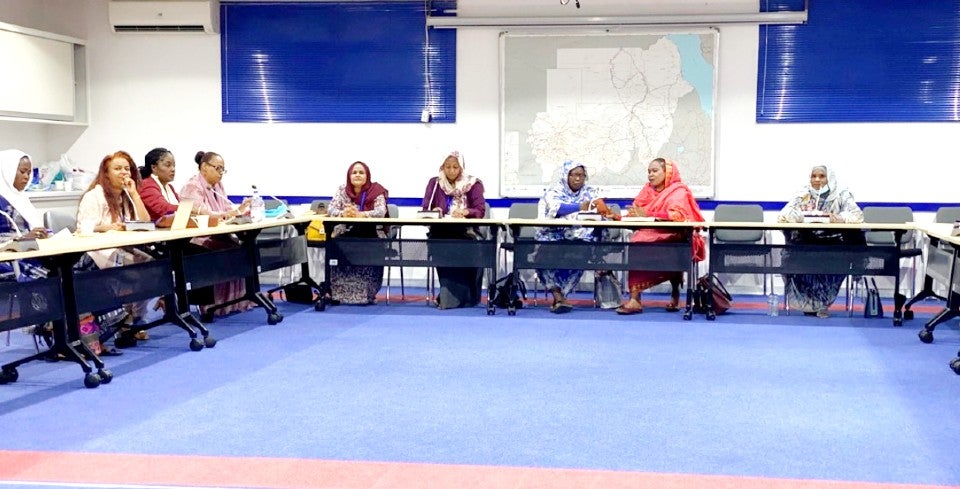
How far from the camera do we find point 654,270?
6316 millimetres

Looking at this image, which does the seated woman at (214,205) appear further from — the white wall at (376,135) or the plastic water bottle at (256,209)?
the white wall at (376,135)

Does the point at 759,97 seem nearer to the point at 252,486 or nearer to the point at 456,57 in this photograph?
the point at 456,57

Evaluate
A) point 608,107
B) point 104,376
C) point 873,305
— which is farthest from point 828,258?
point 104,376

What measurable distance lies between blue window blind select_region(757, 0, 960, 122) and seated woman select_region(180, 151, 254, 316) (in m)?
4.46

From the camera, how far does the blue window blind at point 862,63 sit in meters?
7.41

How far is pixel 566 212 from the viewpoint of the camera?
6.78 m

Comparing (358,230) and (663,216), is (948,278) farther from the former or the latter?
(358,230)

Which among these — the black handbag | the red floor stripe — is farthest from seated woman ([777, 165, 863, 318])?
the red floor stripe

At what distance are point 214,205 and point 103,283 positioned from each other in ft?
6.04

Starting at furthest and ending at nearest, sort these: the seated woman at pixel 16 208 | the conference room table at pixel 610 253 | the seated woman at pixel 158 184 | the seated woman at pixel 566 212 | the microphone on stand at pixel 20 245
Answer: the seated woman at pixel 566 212, the conference room table at pixel 610 253, the seated woman at pixel 158 184, the seated woman at pixel 16 208, the microphone on stand at pixel 20 245

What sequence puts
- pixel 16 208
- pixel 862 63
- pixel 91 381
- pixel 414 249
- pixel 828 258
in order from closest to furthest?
pixel 91 381 → pixel 16 208 → pixel 828 258 → pixel 414 249 → pixel 862 63

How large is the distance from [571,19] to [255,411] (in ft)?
16.9

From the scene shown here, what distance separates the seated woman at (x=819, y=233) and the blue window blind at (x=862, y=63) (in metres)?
1.25

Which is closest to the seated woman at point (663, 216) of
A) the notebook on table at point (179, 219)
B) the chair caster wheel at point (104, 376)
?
the notebook on table at point (179, 219)
